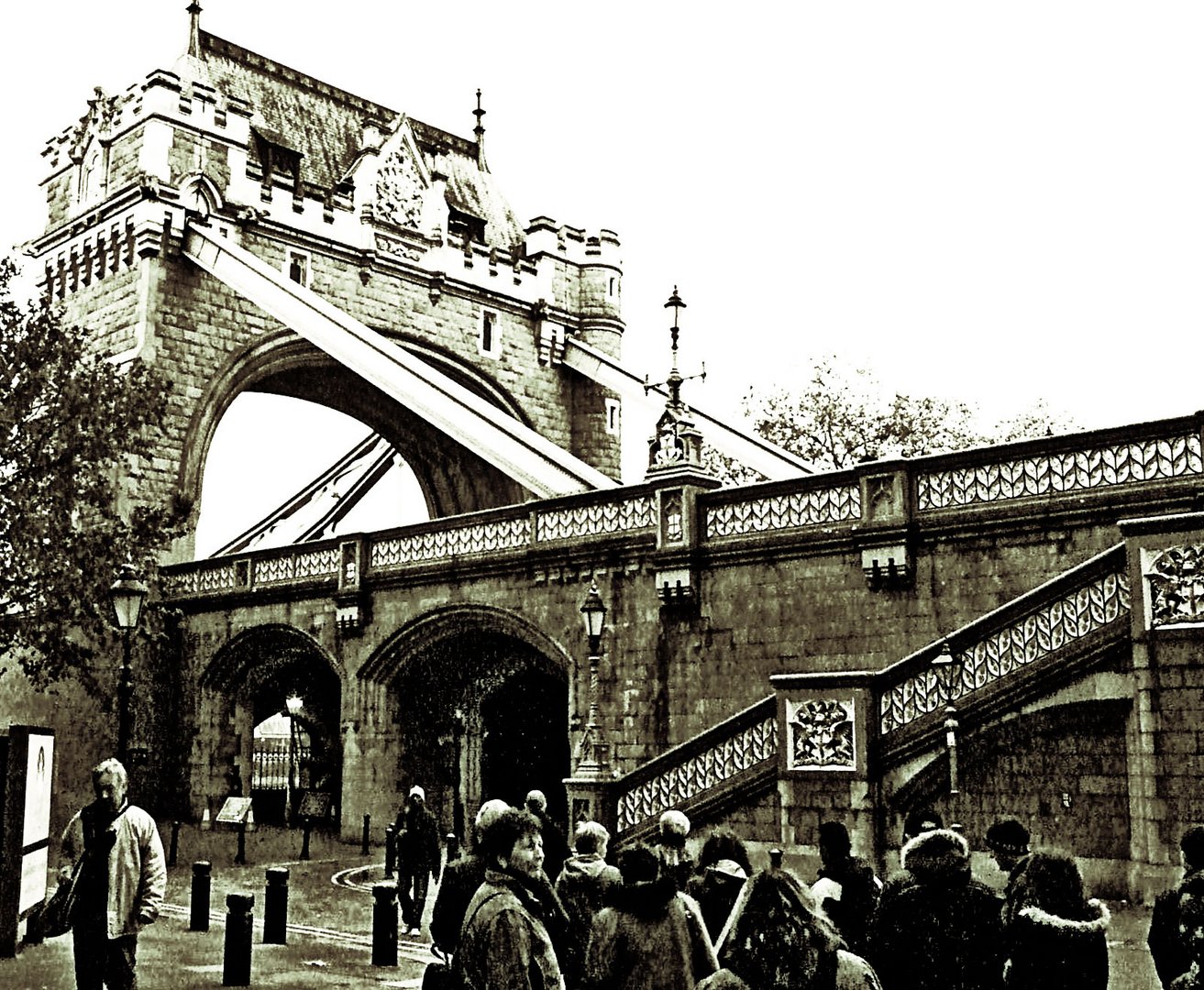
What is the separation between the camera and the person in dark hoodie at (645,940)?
425 cm

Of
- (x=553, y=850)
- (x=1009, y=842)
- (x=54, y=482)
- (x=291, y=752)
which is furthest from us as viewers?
(x=291, y=752)

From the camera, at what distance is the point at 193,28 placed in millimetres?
33500

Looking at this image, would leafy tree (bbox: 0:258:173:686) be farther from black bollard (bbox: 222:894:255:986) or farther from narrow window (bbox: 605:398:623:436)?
narrow window (bbox: 605:398:623:436)

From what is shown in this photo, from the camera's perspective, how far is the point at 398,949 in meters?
10.6

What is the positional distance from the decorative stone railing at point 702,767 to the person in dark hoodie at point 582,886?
646 cm

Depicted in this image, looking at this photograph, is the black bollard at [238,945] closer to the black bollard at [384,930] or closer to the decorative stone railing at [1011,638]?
the black bollard at [384,930]

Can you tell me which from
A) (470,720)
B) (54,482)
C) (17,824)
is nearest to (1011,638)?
(17,824)

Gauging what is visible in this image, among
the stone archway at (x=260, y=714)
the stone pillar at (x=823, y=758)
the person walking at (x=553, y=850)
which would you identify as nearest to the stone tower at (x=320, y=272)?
the stone archway at (x=260, y=714)

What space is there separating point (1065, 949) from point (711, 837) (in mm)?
1832

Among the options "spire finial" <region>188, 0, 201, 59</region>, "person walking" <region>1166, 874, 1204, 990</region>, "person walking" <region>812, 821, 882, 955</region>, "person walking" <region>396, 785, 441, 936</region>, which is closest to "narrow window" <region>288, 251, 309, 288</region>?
"spire finial" <region>188, 0, 201, 59</region>

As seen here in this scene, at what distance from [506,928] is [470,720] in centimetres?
1880

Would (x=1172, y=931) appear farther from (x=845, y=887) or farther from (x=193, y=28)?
(x=193, y=28)

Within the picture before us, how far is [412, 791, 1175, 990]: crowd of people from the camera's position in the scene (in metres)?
3.55

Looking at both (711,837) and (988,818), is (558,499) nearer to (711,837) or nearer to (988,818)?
(988,818)
